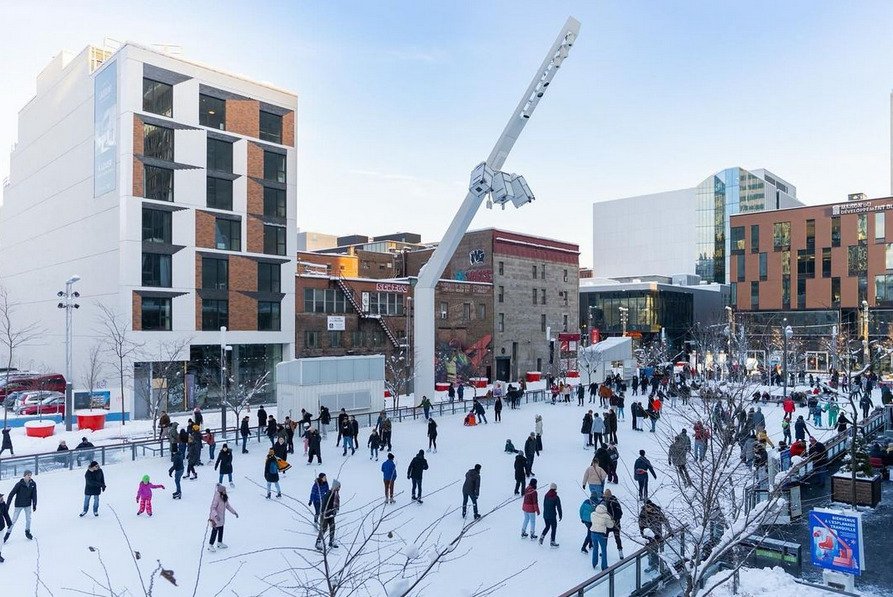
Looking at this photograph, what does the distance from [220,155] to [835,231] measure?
54533 mm

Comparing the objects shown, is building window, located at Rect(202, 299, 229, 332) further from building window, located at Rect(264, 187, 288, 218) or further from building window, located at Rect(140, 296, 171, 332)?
building window, located at Rect(264, 187, 288, 218)

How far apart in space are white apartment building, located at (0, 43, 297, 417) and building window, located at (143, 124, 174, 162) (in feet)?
0.24

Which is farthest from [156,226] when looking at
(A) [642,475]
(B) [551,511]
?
(A) [642,475]

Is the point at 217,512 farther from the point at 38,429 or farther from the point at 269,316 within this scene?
the point at 269,316

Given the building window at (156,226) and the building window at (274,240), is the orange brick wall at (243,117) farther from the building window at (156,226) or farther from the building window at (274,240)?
the building window at (156,226)

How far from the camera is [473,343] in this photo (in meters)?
52.2

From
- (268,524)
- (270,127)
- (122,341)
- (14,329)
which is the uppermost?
(270,127)

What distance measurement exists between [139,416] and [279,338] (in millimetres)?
9379

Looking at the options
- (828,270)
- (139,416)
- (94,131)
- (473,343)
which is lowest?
(139,416)

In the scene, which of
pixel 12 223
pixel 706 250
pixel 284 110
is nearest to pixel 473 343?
pixel 284 110

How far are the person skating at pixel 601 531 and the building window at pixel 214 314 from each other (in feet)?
105

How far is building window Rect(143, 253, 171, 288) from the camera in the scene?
120ft

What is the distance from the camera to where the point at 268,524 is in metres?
14.4

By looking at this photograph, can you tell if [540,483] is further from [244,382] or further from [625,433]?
[244,382]
